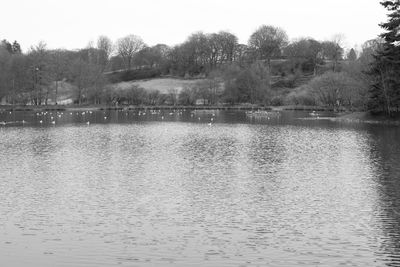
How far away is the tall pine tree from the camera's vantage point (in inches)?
2936

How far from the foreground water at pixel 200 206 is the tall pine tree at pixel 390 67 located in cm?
3016

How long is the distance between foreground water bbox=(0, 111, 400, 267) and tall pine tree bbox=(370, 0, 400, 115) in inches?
1188

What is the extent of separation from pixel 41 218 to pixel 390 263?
562 inches

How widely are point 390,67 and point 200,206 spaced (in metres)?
59.6

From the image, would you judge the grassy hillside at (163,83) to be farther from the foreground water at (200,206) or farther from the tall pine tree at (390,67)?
the foreground water at (200,206)

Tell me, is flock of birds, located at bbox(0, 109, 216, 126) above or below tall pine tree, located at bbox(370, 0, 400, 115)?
below

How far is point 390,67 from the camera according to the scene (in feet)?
250

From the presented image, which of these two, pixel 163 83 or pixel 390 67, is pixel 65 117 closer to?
pixel 390 67

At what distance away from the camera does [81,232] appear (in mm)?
20625

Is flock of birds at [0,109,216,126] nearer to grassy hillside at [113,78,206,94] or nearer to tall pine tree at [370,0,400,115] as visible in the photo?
tall pine tree at [370,0,400,115]

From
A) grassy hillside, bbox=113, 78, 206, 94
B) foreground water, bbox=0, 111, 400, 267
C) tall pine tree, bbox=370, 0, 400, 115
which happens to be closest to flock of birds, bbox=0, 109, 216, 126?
tall pine tree, bbox=370, 0, 400, 115

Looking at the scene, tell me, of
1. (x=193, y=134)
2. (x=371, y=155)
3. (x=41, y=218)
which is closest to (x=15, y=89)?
(x=193, y=134)

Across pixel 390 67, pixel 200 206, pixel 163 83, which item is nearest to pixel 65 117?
pixel 390 67

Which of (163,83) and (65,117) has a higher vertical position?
(163,83)
